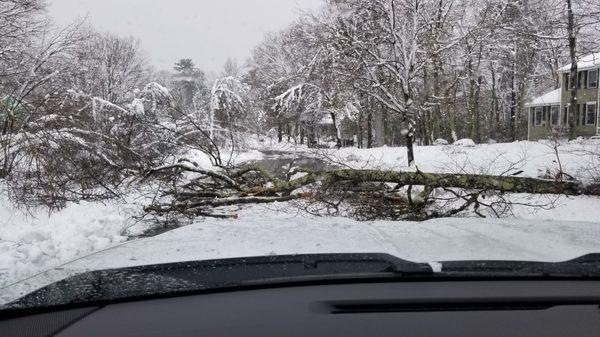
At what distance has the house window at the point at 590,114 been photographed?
120 ft

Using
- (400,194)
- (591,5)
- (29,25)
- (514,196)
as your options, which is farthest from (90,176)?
(591,5)

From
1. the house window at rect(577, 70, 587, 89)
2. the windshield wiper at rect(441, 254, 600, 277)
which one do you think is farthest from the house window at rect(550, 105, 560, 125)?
the windshield wiper at rect(441, 254, 600, 277)

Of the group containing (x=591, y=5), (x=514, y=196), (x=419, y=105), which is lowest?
(x=514, y=196)

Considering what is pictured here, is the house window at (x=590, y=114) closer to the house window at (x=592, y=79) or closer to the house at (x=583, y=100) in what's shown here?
the house at (x=583, y=100)

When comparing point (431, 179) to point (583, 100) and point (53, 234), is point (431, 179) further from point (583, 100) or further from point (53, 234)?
point (583, 100)

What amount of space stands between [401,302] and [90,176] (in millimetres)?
9607

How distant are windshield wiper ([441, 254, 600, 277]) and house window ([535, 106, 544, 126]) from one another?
1749 inches

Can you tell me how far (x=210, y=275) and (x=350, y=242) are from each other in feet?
2.52

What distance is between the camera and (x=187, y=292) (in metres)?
1.79

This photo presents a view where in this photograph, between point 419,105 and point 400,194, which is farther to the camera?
point 419,105

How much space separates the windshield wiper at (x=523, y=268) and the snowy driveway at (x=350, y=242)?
0.09 metres

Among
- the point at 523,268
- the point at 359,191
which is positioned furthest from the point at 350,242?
the point at 359,191

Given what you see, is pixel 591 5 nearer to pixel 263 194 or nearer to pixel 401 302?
pixel 263 194

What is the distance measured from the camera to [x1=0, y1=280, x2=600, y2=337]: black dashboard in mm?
1474
